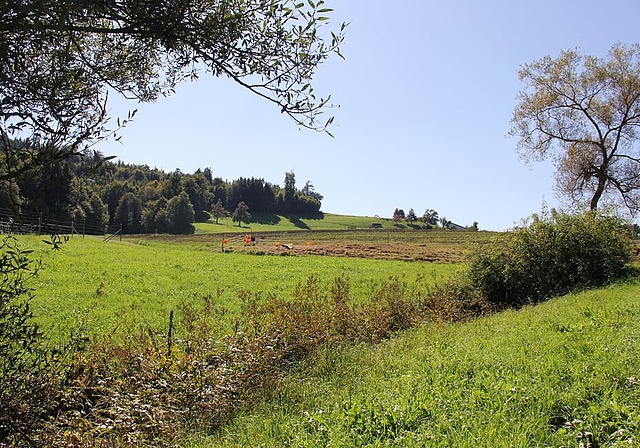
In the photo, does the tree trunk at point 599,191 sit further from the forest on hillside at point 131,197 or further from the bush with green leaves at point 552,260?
the forest on hillside at point 131,197

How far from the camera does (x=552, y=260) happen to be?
56.0ft

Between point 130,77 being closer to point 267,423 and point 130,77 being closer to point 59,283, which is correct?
point 267,423

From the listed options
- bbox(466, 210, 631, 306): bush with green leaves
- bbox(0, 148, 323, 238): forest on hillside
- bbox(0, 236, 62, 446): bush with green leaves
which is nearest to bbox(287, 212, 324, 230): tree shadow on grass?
bbox(0, 148, 323, 238): forest on hillside

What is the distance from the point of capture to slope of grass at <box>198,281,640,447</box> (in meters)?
4.26

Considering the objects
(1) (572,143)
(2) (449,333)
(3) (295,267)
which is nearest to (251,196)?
(3) (295,267)

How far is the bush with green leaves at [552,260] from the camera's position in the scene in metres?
16.7

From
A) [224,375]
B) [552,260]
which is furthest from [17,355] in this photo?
[552,260]

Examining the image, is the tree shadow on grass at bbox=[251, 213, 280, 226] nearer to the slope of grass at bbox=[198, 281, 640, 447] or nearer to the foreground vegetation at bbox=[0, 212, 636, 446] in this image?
the foreground vegetation at bbox=[0, 212, 636, 446]

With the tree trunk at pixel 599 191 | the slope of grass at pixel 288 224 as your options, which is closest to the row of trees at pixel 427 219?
the slope of grass at pixel 288 224

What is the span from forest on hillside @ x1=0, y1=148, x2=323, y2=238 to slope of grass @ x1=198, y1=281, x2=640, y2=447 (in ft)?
10.4

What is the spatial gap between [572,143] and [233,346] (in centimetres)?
2224

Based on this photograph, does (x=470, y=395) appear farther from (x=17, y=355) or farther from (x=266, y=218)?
(x=266, y=218)

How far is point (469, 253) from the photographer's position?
18469 mm

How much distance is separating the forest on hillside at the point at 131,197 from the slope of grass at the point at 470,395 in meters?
3.17
